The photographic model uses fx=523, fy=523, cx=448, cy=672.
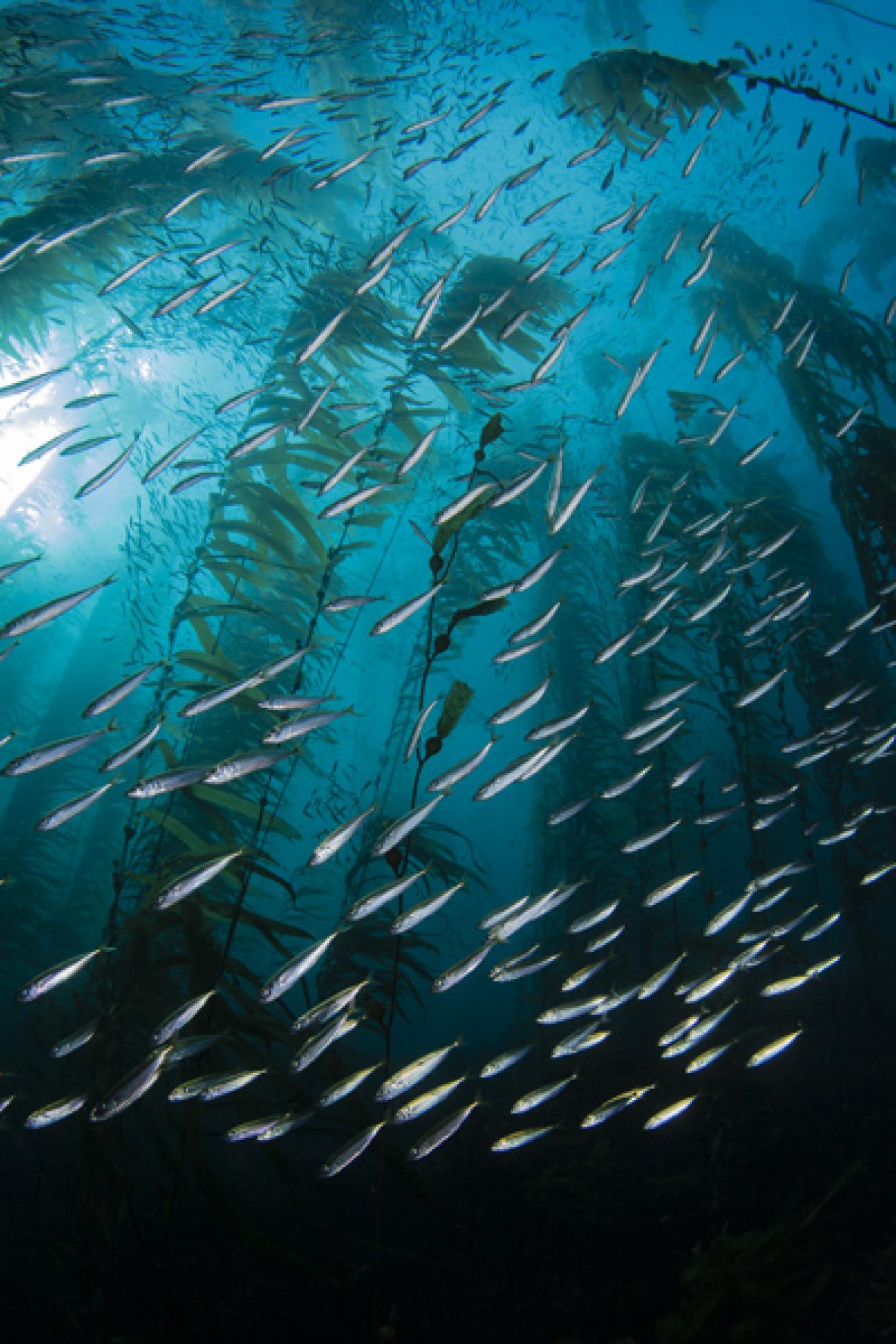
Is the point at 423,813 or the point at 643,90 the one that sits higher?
the point at 643,90

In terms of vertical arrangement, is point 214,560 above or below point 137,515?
below

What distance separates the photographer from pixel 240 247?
12.7 metres

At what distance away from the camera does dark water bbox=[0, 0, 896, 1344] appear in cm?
280

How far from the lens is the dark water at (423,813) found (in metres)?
2.80

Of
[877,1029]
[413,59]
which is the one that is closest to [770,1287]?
[877,1029]

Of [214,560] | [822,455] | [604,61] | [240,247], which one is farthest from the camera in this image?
[240,247]

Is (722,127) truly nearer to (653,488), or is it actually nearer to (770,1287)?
(653,488)

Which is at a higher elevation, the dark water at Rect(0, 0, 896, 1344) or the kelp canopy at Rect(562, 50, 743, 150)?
the kelp canopy at Rect(562, 50, 743, 150)

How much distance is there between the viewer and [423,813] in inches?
98.6

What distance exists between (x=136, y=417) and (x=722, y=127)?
2349 centimetres

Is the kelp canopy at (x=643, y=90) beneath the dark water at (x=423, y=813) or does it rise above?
above

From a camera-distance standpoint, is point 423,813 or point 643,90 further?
point 643,90

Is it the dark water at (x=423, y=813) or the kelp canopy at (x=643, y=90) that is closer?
the dark water at (x=423, y=813)

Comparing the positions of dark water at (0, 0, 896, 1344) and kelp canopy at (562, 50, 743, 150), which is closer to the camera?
dark water at (0, 0, 896, 1344)
